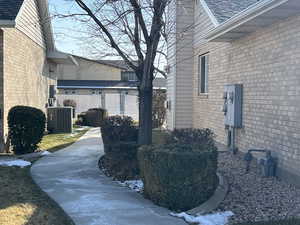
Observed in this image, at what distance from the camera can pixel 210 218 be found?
17.2 ft

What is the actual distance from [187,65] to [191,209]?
957 centimetres

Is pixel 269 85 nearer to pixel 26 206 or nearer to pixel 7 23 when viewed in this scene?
pixel 26 206

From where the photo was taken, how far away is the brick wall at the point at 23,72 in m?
11.5

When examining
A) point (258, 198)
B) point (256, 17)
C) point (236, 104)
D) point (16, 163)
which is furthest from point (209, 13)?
point (258, 198)

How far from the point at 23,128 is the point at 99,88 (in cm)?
2624

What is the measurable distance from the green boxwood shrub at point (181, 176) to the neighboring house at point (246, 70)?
1834 mm

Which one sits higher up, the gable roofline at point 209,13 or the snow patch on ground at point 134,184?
the gable roofline at point 209,13

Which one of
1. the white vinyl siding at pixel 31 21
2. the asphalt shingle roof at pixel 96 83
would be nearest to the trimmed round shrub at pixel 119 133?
the white vinyl siding at pixel 31 21

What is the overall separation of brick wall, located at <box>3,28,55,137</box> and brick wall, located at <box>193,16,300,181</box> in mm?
6296

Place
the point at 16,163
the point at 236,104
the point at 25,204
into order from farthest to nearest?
1. the point at 236,104
2. the point at 16,163
3. the point at 25,204

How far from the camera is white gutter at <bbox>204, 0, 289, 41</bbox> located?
6.38 m

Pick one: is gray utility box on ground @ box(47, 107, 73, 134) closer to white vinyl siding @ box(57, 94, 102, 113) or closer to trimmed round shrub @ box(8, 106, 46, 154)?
trimmed round shrub @ box(8, 106, 46, 154)

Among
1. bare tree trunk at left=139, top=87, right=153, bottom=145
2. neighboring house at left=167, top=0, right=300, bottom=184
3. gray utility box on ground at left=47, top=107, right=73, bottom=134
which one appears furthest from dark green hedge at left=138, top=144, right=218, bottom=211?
gray utility box on ground at left=47, top=107, right=73, bottom=134

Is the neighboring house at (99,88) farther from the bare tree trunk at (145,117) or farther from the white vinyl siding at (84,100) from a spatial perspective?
the bare tree trunk at (145,117)
